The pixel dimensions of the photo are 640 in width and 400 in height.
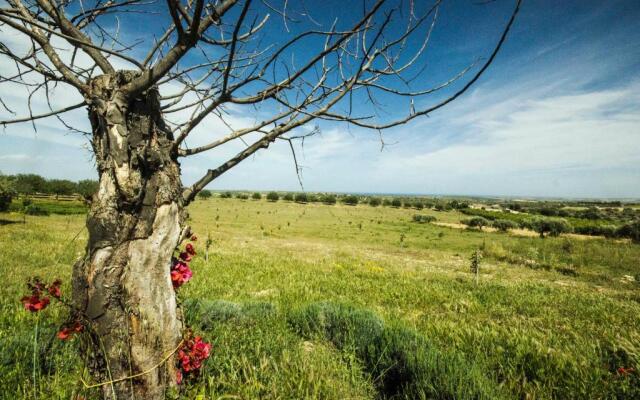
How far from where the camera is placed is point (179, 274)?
8.18 ft

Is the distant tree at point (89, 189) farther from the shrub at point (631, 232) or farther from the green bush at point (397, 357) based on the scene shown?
the shrub at point (631, 232)

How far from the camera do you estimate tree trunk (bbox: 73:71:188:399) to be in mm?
1949

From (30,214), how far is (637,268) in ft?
205

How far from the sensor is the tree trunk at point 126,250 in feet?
6.40

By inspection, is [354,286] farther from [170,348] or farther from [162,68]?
[162,68]

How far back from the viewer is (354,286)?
10.7 meters

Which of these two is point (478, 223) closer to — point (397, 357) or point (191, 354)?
point (397, 357)

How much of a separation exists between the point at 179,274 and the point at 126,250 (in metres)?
0.58

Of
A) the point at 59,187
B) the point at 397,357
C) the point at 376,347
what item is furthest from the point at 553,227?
the point at 59,187

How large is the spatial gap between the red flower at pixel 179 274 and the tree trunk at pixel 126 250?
0.31 m

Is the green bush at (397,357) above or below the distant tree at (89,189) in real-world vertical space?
below

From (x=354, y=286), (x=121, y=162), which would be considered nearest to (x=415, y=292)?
(x=354, y=286)

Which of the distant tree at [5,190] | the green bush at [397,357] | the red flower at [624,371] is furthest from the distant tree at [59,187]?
the red flower at [624,371]

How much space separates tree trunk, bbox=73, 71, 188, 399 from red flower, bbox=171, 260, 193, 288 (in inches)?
12.4
